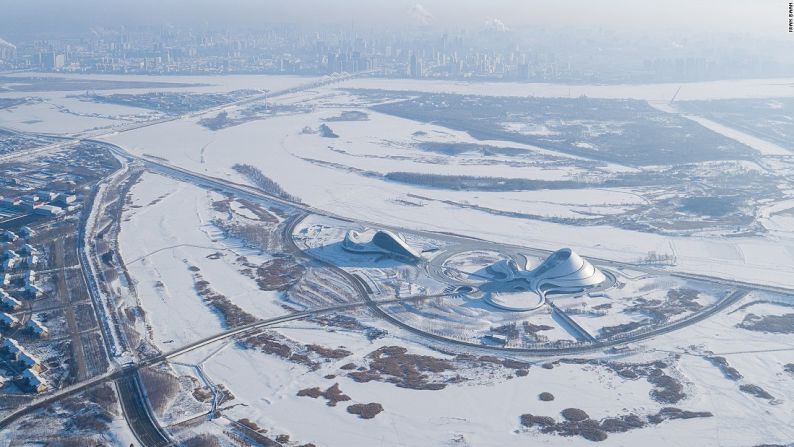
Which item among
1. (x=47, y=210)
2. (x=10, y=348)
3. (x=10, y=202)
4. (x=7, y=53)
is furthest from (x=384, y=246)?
(x=7, y=53)

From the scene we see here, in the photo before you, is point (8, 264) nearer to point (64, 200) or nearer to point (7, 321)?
point (7, 321)

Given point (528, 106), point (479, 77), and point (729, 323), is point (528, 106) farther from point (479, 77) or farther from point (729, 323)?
point (729, 323)

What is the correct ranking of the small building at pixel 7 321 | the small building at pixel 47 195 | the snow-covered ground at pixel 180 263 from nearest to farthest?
the small building at pixel 7 321 < the snow-covered ground at pixel 180 263 < the small building at pixel 47 195

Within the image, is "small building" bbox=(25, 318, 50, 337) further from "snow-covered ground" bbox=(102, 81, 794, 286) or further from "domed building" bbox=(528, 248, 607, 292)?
"domed building" bbox=(528, 248, 607, 292)

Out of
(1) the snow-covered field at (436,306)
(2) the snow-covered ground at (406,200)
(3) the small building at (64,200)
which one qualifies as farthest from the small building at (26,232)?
(2) the snow-covered ground at (406,200)

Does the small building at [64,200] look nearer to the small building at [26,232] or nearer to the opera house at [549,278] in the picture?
the small building at [26,232]

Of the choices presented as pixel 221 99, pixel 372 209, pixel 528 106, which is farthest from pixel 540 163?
pixel 221 99

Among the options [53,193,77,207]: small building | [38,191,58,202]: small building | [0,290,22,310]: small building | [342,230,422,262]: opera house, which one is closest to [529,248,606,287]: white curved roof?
[342,230,422,262]: opera house
